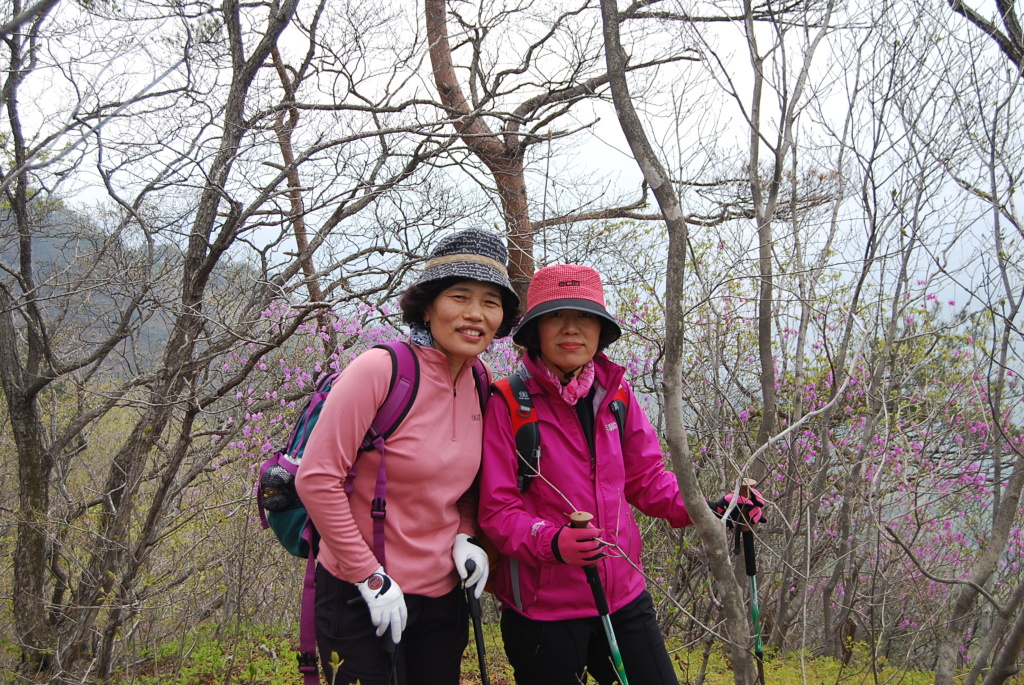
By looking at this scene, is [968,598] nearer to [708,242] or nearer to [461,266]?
[461,266]

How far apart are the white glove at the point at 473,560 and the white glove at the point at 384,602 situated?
0.23 meters

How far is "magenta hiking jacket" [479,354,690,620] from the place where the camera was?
1982mm

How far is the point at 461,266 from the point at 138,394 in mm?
4598

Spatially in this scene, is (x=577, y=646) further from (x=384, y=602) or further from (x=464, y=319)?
(x=464, y=319)

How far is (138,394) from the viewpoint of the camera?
5.55 meters

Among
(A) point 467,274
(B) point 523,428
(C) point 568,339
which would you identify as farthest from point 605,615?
(A) point 467,274

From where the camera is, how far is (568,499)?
6.71 feet

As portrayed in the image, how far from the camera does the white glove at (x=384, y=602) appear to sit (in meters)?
1.78

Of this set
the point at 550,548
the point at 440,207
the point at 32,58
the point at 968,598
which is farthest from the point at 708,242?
the point at 32,58

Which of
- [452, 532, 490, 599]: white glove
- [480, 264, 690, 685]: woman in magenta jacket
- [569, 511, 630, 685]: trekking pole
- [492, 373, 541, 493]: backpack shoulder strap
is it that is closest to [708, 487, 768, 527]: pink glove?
[480, 264, 690, 685]: woman in magenta jacket

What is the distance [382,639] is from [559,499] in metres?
0.64

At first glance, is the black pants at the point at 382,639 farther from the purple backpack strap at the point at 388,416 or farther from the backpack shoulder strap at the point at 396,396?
the backpack shoulder strap at the point at 396,396

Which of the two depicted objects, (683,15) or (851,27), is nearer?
(683,15)

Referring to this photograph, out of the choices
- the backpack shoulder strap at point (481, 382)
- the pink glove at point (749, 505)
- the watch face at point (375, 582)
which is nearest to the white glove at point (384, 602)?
the watch face at point (375, 582)
